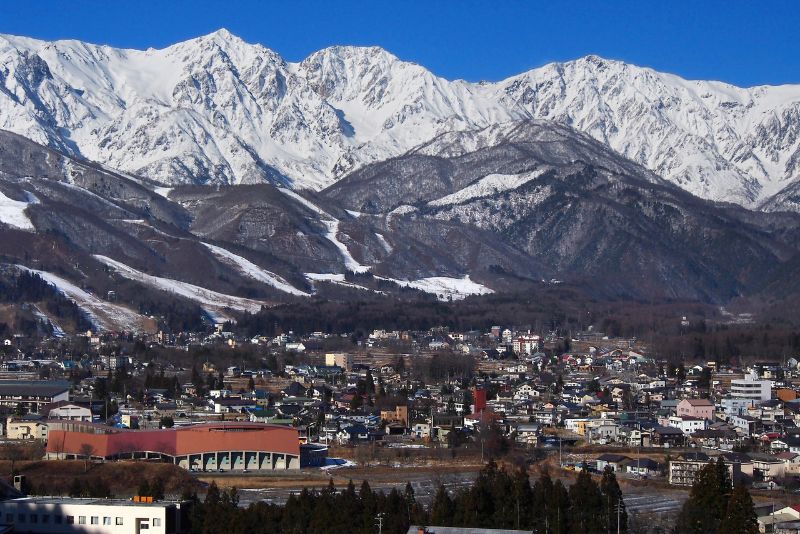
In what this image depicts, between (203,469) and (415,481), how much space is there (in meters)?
6.84

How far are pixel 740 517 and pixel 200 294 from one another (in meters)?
100

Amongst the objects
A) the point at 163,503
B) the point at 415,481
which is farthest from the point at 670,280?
the point at 163,503

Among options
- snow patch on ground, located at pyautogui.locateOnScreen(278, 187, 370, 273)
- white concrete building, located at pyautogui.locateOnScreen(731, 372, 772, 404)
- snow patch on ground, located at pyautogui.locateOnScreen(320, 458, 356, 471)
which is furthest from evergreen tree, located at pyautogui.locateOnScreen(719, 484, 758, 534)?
snow patch on ground, located at pyautogui.locateOnScreen(278, 187, 370, 273)

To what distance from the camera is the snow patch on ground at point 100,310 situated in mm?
112438

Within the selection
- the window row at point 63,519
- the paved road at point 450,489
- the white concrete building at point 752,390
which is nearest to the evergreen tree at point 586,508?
the paved road at point 450,489

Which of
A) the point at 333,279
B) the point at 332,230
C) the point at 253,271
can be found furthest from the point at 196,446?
the point at 332,230

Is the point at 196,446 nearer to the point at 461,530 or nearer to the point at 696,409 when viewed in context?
the point at 461,530

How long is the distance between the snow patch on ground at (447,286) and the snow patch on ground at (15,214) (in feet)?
103

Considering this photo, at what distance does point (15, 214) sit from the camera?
15075cm

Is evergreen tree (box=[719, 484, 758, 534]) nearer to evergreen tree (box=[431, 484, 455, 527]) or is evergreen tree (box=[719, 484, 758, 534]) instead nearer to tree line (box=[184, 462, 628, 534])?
tree line (box=[184, 462, 628, 534])

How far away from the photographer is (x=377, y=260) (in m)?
162

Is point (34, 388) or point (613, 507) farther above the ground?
point (34, 388)

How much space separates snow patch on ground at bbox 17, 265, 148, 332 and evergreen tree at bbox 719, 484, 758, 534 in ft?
259

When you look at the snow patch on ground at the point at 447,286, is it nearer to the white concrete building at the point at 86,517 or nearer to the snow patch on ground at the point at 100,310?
the snow patch on ground at the point at 100,310
